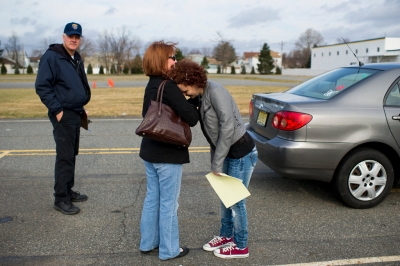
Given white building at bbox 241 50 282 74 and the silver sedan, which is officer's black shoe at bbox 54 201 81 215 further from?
white building at bbox 241 50 282 74

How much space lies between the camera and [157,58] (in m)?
2.82

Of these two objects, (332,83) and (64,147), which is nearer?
(64,147)

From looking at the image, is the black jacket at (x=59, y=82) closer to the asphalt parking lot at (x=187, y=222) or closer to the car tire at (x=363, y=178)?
the asphalt parking lot at (x=187, y=222)

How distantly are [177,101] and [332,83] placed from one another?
8.63 feet

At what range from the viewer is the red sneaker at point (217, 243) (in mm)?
3320

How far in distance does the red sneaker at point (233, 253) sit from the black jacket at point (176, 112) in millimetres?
864

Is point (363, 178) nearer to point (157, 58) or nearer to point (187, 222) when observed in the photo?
point (187, 222)

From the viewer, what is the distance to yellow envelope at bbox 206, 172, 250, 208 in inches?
119

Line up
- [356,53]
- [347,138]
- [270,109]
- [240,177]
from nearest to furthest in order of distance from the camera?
[240,177] < [347,138] < [270,109] < [356,53]

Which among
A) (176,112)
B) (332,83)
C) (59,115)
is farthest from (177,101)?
(332,83)

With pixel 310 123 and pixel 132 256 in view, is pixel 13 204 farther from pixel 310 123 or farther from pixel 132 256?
pixel 310 123

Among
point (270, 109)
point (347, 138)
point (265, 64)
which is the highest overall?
point (265, 64)

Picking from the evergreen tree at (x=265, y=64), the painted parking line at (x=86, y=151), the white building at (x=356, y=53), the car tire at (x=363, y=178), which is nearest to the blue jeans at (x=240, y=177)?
the car tire at (x=363, y=178)

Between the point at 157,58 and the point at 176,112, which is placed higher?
the point at 157,58
